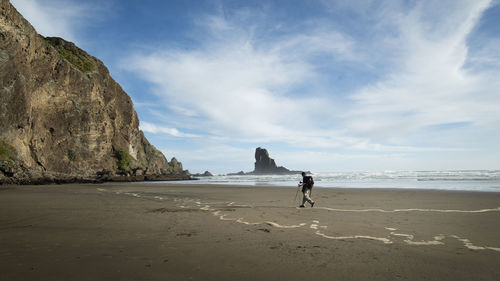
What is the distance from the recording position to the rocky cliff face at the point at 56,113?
4412 cm

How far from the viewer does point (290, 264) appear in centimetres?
506

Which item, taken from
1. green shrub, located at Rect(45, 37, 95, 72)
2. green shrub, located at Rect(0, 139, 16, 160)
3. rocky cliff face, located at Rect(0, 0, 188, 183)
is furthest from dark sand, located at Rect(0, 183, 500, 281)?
green shrub, located at Rect(45, 37, 95, 72)

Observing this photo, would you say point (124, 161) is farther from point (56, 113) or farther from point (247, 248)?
point (247, 248)

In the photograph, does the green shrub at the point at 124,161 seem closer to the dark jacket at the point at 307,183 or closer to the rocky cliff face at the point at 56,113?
the rocky cliff face at the point at 56,113

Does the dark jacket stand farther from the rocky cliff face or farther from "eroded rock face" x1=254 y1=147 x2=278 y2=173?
"eroded rock face" x1=254 y1=147 x2=278 y2=173

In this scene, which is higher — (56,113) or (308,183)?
(56,113)

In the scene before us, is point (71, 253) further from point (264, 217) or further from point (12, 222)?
point (264, 217)

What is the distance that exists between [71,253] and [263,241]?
442cm

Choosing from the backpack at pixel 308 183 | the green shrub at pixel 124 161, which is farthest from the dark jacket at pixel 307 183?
the green shrub at pixel 124 161

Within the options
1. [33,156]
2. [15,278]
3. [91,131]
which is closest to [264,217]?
[15,278]

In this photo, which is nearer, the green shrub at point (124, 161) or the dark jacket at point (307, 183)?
the dark jacket at point (307, 183)

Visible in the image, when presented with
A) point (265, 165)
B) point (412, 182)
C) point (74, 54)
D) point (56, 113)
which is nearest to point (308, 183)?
point (412, 182)

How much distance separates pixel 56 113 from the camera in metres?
60.6

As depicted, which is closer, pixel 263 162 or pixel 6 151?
pixel 6 151
